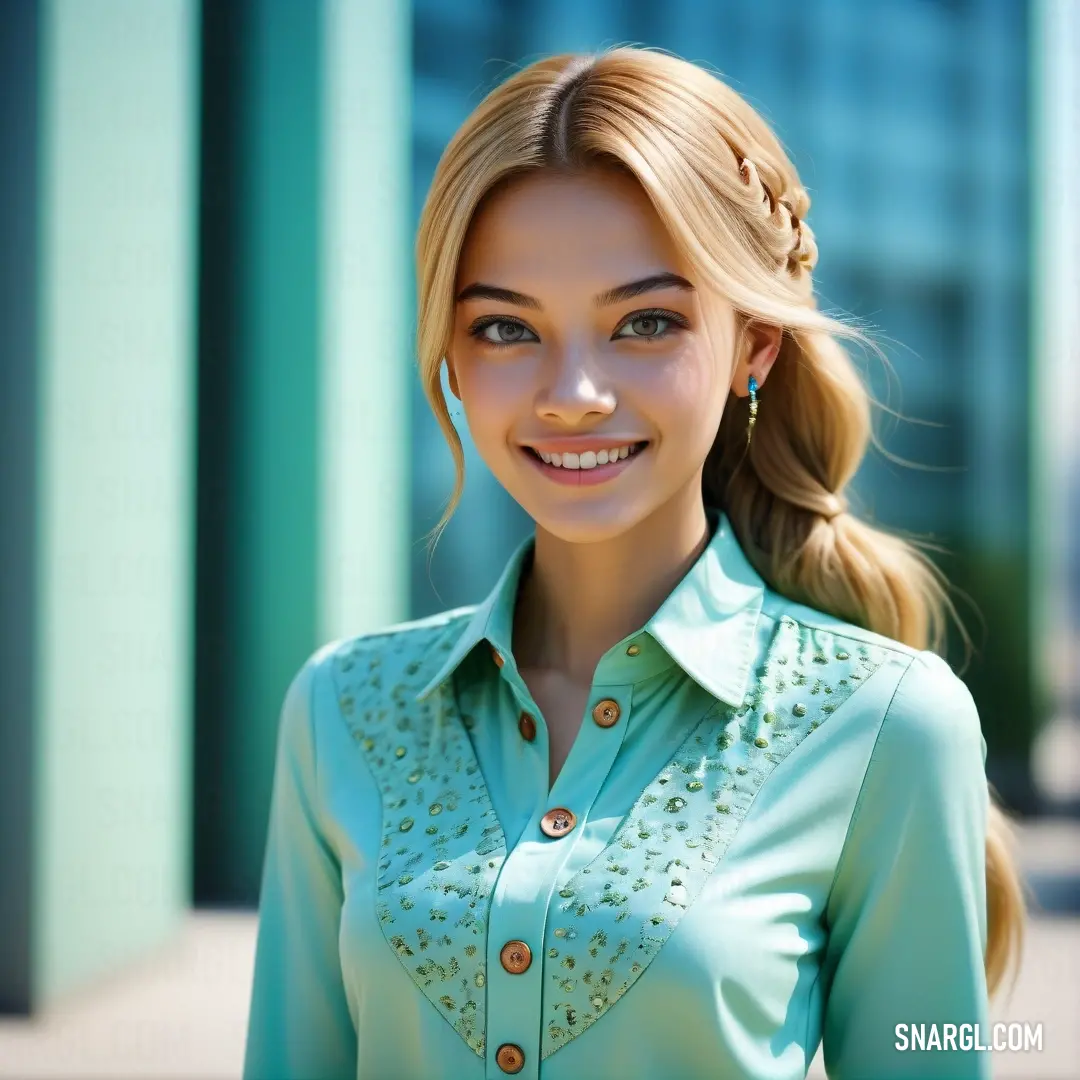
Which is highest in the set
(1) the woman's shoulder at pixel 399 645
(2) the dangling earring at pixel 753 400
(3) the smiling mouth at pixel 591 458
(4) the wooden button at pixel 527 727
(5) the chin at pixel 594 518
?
(2) the dangling earring at pixel 753 400

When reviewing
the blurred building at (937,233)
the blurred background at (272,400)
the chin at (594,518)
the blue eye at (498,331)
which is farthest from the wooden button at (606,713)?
the blurred building at (937,233)

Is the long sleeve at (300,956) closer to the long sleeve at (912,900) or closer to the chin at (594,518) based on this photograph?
the chin at (594,518)

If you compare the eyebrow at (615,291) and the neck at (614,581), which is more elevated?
the eyebrow at (615,291)

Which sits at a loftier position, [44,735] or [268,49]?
[268,49]

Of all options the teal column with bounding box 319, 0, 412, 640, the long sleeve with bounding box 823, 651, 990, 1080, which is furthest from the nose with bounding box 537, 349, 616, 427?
the teal column with bounding box 319, 0, 412, 640

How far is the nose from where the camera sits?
1.33 m

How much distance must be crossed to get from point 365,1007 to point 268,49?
4.06m

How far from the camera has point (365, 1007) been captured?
4.50ft

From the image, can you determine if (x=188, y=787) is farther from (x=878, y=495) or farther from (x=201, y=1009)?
(x=878, y=495)

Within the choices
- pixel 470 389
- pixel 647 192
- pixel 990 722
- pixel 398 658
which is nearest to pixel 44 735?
pixel 398 658

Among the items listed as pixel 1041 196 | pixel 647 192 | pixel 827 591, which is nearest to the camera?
pixel 647 192

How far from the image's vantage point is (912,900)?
126 cm

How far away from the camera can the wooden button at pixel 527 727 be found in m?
1.43

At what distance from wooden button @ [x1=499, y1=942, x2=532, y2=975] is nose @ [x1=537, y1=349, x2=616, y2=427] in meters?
0.50
